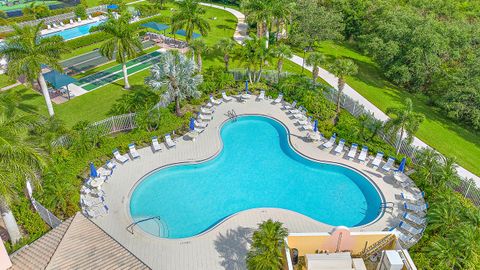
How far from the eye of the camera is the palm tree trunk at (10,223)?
18281 mm

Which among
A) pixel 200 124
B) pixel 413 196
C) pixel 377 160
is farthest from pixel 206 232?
pixel 377 160

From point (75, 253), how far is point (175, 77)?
17947 millimetres

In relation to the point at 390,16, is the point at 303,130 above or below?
below

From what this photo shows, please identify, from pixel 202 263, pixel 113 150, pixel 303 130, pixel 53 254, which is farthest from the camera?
pixel 303 130

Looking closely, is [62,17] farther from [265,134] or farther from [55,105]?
[265,134]

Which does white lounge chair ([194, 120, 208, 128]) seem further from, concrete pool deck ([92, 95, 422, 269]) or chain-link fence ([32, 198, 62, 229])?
chain-link fence ([32, 198, 62, 229])

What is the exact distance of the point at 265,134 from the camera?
31.2 meters

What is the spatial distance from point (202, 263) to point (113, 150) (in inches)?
465

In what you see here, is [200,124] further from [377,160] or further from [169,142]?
Result: [377,160]

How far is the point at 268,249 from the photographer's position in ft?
56.6

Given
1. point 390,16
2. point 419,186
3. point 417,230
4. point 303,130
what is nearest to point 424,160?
point 419,186

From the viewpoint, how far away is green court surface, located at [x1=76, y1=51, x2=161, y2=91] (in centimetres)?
3728

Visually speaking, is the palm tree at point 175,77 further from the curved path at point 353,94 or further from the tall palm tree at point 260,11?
the curved path at point 353,94

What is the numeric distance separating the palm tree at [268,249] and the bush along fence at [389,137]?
1366cm
